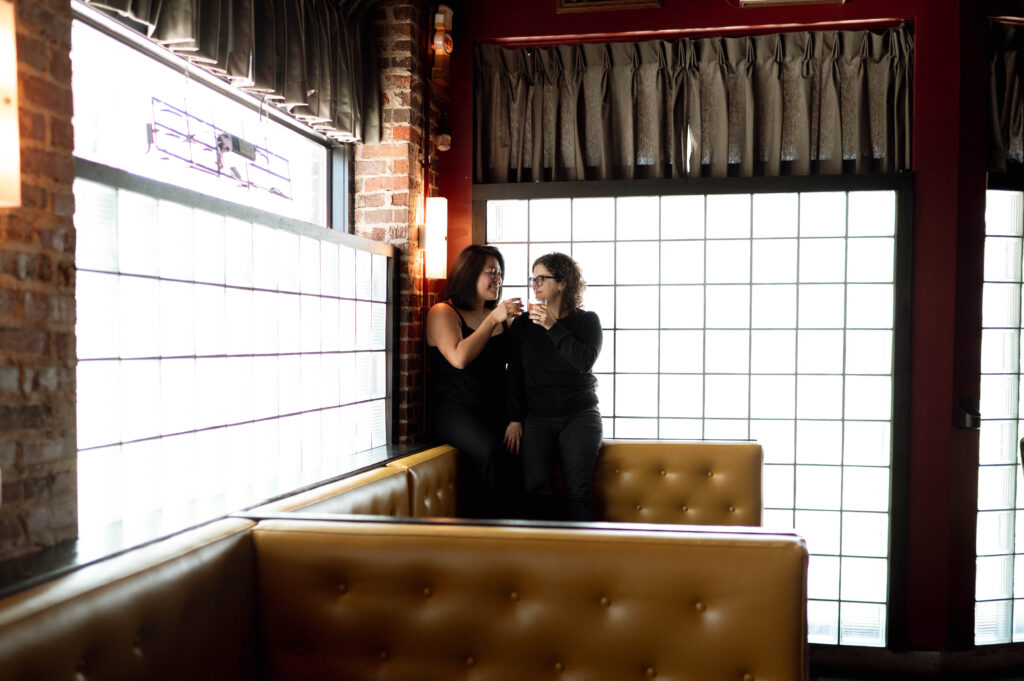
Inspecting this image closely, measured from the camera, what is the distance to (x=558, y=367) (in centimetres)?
345

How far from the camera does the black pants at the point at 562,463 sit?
340 cm

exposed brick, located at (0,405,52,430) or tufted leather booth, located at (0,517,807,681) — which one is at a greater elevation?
exposed brick, located at (0,405,52,430)

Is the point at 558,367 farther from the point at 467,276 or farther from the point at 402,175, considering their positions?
the point at 402,175

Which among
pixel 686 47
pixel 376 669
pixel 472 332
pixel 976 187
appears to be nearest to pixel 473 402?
pixel 472 332

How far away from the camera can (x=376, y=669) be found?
71.6 inches

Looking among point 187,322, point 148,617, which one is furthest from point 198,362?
point 148,617

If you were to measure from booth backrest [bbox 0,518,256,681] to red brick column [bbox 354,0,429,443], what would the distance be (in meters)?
1.98

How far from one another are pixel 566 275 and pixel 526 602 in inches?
78.2

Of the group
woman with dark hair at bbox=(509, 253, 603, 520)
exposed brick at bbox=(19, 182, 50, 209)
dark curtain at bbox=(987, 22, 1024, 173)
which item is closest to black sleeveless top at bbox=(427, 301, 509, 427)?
woman with dark hair at bbox=(509, 253, 603, 520)

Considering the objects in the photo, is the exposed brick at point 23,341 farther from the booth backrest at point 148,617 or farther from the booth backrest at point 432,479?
the booth backrest at point 432,479

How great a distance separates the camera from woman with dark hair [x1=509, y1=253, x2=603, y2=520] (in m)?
3.40

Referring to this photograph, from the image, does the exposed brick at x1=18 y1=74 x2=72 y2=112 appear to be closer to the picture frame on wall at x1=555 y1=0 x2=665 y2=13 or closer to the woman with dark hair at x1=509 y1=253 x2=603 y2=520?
the woman with dark hair at x1=509 y1=253 x2=603 y2=520

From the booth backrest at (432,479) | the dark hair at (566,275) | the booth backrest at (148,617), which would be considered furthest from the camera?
the dark hair at (566,275)

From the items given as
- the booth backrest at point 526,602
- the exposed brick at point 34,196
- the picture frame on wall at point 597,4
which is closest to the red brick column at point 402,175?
the picture frame on wall at point 597,4
